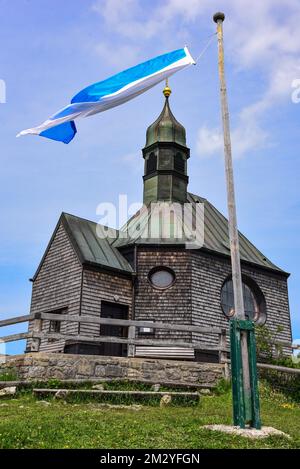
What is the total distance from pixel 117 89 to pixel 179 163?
15.3 meters

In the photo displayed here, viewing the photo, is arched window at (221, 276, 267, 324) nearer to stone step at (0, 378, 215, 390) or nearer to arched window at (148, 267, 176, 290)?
arched window at (148, 267, 176, 290)

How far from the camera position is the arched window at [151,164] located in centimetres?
2527

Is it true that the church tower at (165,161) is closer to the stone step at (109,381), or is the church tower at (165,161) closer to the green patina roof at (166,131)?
the green patina roof at (166,131)

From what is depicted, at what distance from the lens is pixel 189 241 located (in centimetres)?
2075

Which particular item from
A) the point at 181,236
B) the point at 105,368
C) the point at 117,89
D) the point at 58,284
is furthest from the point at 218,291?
the point at 117,89

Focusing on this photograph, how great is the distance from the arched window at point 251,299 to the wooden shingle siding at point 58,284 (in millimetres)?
6449

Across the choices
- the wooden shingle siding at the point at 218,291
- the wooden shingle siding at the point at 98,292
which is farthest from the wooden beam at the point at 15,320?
the wooden shingle siding at the point at 218,291

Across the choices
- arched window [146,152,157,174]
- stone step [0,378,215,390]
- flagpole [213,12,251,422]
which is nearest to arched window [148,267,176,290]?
stone step [0,378,215,390]

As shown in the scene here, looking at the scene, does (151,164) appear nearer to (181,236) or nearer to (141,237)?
(141,237)

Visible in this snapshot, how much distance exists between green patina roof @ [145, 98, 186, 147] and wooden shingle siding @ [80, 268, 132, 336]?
8.92m

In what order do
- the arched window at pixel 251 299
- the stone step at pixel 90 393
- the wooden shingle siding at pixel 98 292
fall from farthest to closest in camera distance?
the arched window at pixel 251 299 < the wooden shingle siding at pixel 98 292 < the stone step at pixel 90 393

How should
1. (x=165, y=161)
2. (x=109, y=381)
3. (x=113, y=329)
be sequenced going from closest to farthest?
(x=109, y=381) < (x=113, y=329) < (x=165, y=161)

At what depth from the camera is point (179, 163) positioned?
25.4 meters
